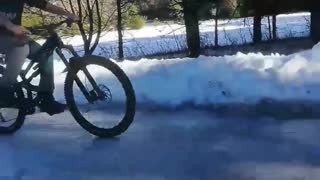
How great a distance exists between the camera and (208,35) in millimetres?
18562

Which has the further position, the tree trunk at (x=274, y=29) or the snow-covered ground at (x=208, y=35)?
the tree trunk at (x=274, y=29)

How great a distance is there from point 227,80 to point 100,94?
235cm

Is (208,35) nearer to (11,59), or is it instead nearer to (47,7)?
(47,7)

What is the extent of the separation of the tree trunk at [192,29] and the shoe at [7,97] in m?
8.85

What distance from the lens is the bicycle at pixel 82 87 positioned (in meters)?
7.30

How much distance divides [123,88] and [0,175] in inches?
67.5

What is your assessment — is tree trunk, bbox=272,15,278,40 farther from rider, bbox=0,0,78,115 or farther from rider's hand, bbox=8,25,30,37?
rider's hand, bbox=8,25,30,37

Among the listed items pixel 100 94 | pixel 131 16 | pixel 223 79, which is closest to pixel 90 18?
pixel 131 16

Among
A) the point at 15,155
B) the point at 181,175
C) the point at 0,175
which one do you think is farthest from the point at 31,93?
the point at 181,175

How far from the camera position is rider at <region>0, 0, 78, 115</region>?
7246mm

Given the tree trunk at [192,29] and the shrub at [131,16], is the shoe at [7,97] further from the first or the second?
the shrub at [131,16]

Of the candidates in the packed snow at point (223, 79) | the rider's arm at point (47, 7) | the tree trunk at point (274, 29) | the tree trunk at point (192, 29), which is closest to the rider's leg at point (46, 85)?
the rider's arm at point (47, 7)

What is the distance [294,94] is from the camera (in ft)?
28.5

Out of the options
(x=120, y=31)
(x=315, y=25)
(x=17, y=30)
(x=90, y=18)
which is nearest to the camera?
(x=17, y=30)
